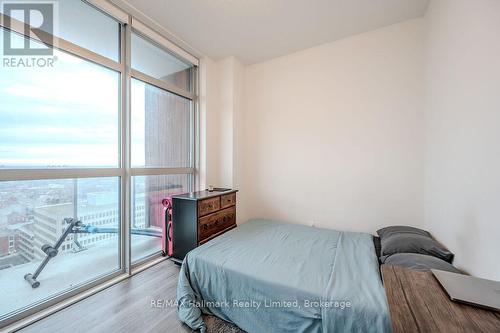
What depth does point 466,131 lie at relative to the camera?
1321 mm

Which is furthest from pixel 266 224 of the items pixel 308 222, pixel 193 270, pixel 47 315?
pixel 47 315

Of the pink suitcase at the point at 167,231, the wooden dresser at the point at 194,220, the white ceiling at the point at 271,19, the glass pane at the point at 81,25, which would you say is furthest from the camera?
the pink suitcase at the point at 167,231

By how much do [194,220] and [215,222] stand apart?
0.33 meters

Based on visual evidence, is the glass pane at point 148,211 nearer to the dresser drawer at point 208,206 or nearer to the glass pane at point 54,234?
the glass pane at point 54,234

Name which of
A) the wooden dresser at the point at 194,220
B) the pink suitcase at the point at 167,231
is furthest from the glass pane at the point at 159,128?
the wooden dresser at the point at 194,220

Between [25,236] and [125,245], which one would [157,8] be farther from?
[125,245]

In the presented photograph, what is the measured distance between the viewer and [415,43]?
220cm

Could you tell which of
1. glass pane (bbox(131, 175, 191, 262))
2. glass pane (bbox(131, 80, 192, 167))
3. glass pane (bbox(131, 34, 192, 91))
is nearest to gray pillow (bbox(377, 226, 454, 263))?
glass pane (bbox(131, 175, 191, 262))

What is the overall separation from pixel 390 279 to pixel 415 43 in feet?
8.58

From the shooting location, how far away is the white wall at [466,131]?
106cm

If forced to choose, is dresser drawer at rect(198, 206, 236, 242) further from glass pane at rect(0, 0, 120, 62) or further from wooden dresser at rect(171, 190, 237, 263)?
glass pane at rect(0, 0, 120, 62)

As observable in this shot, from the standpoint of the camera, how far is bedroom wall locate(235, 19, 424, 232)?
2.24 m

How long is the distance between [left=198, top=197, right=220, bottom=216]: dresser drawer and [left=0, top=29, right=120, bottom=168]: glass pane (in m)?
1.05

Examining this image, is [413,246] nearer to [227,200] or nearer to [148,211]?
[227,200]
